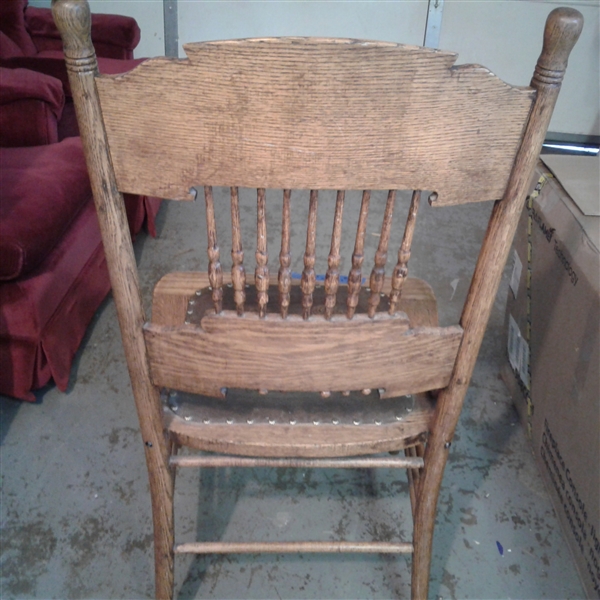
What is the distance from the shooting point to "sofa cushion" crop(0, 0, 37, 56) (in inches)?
102

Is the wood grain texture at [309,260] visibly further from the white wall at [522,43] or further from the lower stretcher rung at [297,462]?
the white wall at [522,43]

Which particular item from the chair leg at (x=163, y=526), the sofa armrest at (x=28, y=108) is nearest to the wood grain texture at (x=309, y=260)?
the chair leg at (x=163, y=526)

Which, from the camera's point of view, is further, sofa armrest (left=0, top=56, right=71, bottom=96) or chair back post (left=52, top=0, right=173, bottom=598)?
sofa armrest (left=0, top=56, right=71, bottom=96)

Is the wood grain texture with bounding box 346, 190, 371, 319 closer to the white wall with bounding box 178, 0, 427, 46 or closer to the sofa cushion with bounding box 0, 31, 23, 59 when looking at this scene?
the sofa cushion with bounding box 0, 31, 23, 59

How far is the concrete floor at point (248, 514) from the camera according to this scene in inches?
48.5

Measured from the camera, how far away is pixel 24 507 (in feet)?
4.42

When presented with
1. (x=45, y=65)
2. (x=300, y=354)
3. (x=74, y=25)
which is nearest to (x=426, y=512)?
(x=300, y=354)

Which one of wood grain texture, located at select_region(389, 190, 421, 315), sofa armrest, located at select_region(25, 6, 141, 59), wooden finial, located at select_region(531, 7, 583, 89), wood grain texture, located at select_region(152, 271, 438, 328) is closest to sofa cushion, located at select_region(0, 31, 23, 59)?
sofa armrest, located at select_region(25, 6, 141, 59)

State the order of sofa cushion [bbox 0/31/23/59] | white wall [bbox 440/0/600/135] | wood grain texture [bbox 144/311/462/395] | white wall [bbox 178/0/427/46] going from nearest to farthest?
wood grain texture [bbox 144/311/462/395] → sofa cushion [bbox 0/31/23/59] → white wall [bbox 440/0/600/135] → white wall [bbox 178/0/427/46]

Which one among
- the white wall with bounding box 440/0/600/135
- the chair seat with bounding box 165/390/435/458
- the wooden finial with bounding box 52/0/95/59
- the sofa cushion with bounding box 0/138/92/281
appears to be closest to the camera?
the wooden finial with bounding box 52/0/95/59

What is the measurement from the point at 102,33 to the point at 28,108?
99cm

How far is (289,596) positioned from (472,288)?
84 centimetres

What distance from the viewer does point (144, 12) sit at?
3.37 m

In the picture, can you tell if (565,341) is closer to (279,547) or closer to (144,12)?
(279,547)
